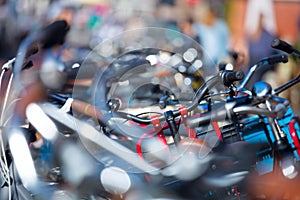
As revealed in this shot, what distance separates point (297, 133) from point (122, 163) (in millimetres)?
1009

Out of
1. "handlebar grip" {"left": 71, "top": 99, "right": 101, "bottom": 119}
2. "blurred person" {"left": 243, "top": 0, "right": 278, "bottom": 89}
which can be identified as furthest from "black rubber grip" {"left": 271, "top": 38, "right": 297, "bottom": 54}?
"blurred person" {"left": 243, "top": 0, "right": 278, "bottom": 89}

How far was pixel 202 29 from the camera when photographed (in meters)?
6.25

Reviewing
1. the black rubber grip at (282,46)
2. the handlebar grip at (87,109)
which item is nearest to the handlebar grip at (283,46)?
the black rubber grip at (282,46)

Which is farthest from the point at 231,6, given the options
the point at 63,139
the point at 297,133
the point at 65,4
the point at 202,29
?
the point at 63,139

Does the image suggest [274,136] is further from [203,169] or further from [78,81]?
[78,81]

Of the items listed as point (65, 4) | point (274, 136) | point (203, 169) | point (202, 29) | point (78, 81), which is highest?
point (65, 4)

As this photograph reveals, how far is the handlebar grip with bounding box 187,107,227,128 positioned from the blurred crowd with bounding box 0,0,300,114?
300 cm

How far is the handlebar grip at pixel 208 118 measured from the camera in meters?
2.26

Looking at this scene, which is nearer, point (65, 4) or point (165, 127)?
point (165, 127)

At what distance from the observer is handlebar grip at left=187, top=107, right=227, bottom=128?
2.26 metres

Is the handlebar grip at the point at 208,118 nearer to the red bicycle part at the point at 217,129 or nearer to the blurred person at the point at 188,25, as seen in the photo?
the red bicycle part at the point at 217,129

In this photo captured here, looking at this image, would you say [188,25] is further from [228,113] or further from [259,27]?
[228,113]

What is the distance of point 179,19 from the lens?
6938 millimetres

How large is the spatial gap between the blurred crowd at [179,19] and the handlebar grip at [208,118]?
2999mm
